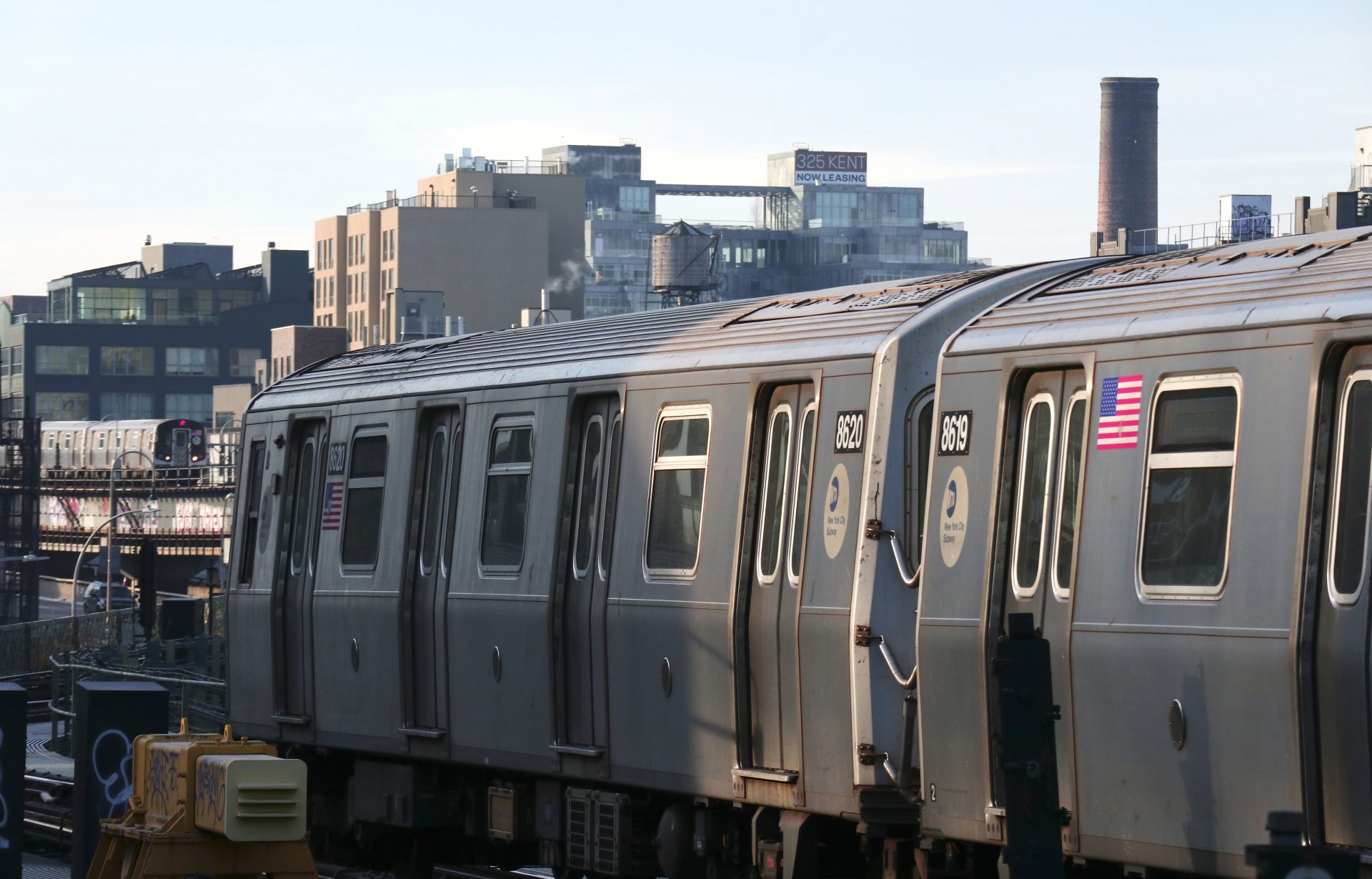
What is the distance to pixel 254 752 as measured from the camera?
11.2 m

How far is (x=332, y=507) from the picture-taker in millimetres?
17125

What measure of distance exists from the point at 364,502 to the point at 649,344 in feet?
11.9

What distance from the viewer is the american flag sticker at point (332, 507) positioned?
17.0m

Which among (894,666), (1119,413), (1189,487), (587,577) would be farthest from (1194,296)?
(587,577)

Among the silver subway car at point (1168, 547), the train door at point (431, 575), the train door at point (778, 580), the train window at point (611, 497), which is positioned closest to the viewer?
the silver subway car at point (1168, 547)

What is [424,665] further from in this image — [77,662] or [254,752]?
[77,662]

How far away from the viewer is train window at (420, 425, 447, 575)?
15.6m

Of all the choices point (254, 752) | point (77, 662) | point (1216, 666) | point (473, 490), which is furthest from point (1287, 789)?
point (77, 662)

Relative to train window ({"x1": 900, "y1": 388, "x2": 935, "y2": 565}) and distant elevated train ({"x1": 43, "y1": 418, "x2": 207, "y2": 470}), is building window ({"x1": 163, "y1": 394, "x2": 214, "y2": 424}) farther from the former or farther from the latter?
train window ({"x1": 900, "y1": 388, "x2": 935, "y2": 565})

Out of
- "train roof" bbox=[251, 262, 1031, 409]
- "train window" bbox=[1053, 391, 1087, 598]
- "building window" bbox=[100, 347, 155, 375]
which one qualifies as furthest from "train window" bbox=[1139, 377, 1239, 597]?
"building window" bbox=[100, 347, 155, 375]

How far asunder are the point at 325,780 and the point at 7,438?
59.9 m

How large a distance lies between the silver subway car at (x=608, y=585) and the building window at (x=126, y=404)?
141m

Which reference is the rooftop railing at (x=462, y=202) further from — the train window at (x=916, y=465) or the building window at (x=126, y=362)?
the train window at (x=916, y=465)

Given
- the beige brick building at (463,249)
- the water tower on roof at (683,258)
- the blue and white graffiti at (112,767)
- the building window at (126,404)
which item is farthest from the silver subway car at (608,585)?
the building window at (126,404)
